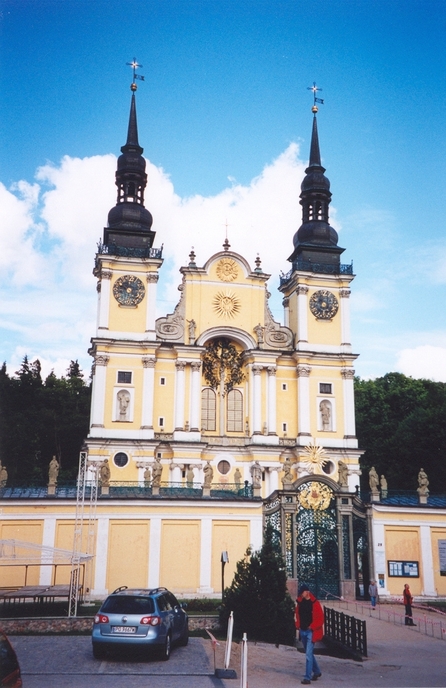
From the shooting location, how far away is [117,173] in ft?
167

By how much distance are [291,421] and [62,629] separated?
30.3 metres

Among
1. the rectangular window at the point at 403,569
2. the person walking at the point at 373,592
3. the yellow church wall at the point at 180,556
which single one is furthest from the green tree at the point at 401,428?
the yellow church wall at the point at 180,556

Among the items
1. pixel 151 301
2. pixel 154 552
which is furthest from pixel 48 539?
pixel 151 301

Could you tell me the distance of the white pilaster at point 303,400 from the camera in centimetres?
4688

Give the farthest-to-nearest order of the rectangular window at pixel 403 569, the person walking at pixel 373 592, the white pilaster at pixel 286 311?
1. the white pilaster at pixel 286 311
2. the rectangular window at pixel 403 569
3. the person walking at pixel 373 592

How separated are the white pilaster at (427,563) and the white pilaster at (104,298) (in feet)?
77.8

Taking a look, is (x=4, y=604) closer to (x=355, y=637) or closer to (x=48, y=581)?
(x=48, y=581)

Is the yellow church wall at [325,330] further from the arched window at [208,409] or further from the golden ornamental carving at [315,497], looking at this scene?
the golden ornamental carving at [315,497]

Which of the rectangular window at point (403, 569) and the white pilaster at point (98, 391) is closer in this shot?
the rectangular window at point (403, 569)

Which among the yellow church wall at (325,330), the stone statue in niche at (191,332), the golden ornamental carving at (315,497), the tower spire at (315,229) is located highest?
the tower spire at (315,229)

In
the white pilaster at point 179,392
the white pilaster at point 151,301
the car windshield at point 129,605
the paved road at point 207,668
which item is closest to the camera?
the paved road at point 207,668

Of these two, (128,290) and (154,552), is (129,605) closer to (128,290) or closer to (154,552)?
(154,552)

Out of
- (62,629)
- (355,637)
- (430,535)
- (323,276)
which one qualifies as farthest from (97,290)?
(355,637)

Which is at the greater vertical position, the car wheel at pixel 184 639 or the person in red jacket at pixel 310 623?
the person in red jacket at pixel 310 623
